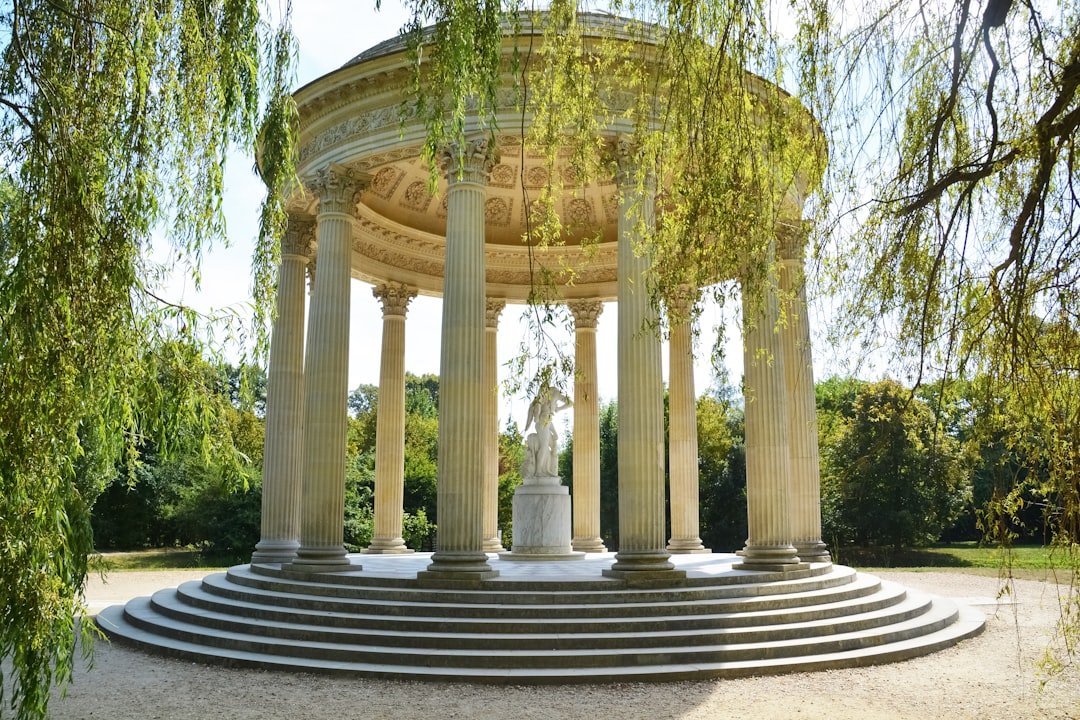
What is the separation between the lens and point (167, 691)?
1006 inches

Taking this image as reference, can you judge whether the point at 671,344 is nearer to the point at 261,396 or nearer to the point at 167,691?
the point at 167,691

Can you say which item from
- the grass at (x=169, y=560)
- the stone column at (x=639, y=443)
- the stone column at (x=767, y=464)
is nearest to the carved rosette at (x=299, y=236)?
the stone column at (x=639, y=443)

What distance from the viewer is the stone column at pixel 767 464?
38375 millimetres

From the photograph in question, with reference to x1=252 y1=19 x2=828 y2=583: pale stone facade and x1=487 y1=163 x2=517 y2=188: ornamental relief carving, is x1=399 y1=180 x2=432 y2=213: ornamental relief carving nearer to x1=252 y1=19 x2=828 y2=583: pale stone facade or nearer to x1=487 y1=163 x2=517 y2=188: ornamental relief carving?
x1=252 y1=19 x2=828 y2=583: pale stone facade

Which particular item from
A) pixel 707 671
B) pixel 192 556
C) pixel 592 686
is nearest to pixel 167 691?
pixel 592 686

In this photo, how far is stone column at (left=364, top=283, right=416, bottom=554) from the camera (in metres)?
56.9

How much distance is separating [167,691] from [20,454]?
16773 millimetres

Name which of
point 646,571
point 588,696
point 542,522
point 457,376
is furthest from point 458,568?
point 542,522

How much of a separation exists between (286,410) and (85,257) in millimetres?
36188

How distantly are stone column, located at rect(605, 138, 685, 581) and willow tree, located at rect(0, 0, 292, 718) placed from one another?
22.0 m

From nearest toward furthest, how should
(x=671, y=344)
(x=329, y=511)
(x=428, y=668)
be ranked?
(x=428, y=668) → (x=329, y=511) → (x=671, y=344)

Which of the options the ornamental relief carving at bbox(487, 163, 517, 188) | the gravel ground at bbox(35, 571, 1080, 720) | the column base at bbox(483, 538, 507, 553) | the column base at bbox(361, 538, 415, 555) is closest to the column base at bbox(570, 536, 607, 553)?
the column base at bbox(483, 538, 507, 553)

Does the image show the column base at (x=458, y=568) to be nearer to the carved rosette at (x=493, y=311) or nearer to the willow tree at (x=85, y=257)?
the willow tree at (x=85, y=257)

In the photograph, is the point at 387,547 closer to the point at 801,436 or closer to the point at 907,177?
the point at 801,436
